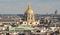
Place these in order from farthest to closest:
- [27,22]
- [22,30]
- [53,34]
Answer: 1. [27,22]
2. [22,30]
3. [53,34]

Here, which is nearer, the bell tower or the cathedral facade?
the cathedral facade

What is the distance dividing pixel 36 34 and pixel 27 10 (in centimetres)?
1098

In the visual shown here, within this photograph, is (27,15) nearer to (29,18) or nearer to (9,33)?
(29,18)

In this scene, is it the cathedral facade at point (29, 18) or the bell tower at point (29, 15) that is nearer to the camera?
the cathedral facade at point (29, 18)

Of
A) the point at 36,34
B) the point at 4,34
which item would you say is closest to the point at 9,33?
the point at 4,34

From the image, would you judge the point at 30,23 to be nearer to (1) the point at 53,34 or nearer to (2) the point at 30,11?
(2) the point at 30,11

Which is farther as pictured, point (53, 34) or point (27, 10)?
point (27, 10)

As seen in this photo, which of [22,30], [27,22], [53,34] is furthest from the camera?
[27,22]

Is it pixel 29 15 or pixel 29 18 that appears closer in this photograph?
pixel 29 18

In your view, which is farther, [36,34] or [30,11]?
[30,11]

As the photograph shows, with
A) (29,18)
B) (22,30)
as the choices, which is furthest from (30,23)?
(22,30)

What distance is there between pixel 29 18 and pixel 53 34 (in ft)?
30.7

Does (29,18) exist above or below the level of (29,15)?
below

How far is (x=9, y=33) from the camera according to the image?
30984mm
